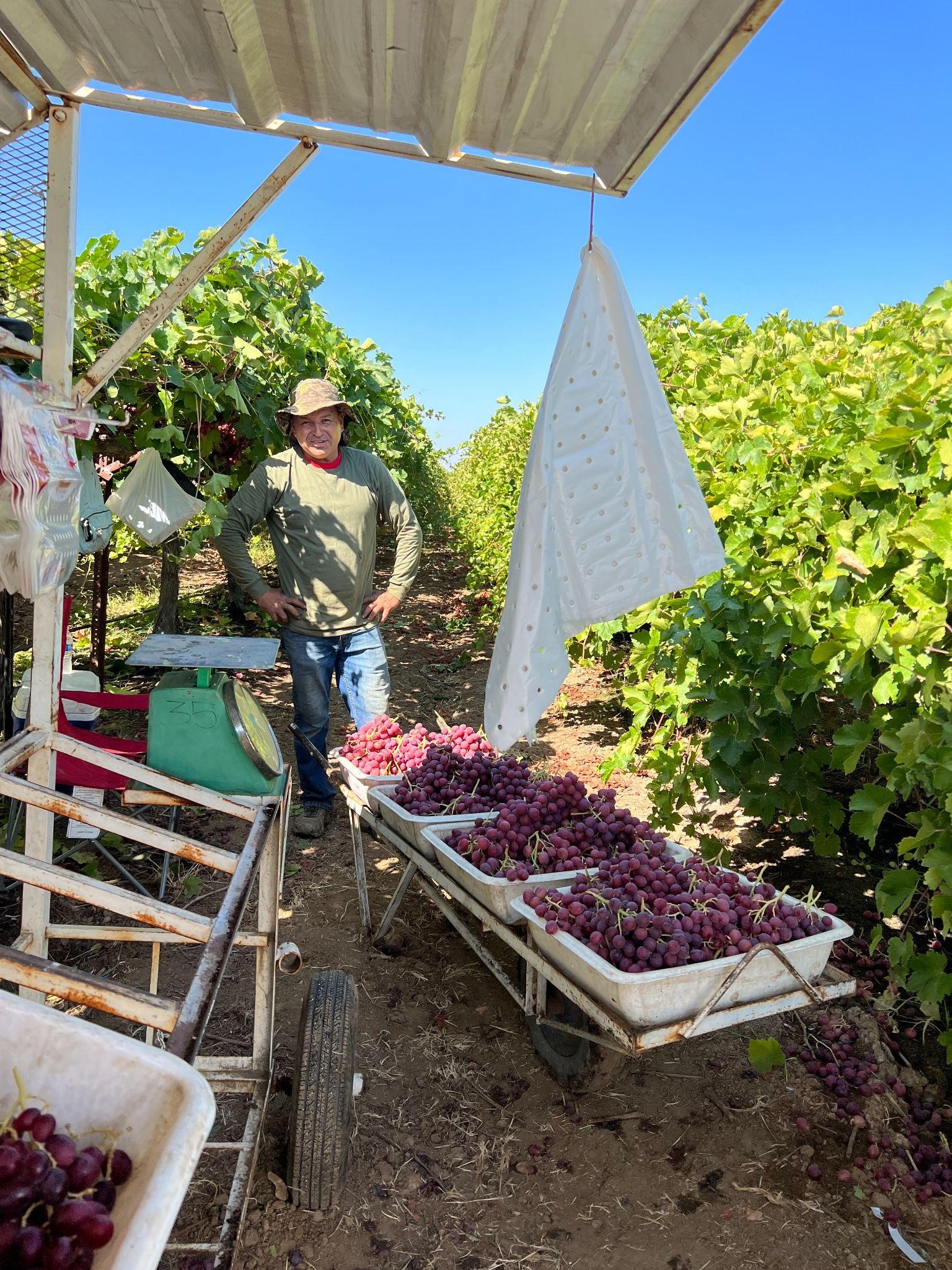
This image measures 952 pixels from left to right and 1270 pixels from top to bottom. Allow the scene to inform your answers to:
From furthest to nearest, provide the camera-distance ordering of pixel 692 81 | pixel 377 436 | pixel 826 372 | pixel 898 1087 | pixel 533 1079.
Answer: pixel 377 436, pixel 826 372, pixel 533 1079, pixel 898 1087, pixel 692 81

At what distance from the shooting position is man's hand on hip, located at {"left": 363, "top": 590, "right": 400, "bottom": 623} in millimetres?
4488

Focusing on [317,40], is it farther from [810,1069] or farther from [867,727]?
[810,1069]

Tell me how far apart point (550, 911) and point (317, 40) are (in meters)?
2.17

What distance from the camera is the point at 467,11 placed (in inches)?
71.8

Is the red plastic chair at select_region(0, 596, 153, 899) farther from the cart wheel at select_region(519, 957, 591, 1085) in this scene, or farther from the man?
the cart wheel at select_region(519, 957, 591, 1085)

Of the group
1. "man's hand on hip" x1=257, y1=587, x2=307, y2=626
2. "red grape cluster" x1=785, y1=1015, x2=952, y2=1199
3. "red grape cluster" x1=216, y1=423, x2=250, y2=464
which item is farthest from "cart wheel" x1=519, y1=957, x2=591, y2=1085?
"red grape cluster" x1=216, y1=423, x2=250, y2=464

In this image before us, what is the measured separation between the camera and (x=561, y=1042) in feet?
9.02

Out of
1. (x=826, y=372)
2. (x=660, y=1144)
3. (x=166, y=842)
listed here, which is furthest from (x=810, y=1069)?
(x=826, y=372)

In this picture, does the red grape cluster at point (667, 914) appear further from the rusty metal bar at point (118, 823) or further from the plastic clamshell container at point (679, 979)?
the rusty metal bar at point (118, 823)

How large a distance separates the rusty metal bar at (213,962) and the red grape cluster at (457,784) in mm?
1218

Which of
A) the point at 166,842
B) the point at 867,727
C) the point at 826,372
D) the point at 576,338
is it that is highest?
the point at 826,372

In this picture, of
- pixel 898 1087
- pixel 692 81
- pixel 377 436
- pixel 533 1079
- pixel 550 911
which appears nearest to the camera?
pixel 692 81

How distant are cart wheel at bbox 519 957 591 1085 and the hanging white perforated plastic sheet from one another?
0.83m

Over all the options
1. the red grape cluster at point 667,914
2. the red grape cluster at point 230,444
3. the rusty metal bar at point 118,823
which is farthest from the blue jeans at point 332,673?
the rusty metal bar at point 118,823
